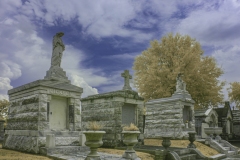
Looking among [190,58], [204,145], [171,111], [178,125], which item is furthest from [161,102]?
[190,58]

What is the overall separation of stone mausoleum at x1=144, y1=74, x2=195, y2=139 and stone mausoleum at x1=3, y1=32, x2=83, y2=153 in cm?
784

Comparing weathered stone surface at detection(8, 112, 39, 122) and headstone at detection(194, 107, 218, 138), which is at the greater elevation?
weathered stone surface at detection(8, 112, 39, 122)

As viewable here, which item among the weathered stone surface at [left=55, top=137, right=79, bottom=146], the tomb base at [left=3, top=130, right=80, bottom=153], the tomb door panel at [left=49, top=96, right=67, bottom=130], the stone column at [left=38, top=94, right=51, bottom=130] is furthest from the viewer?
the tomb door panel at [left=49, top=96, right=67, bottom=130]

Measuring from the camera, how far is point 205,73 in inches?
1041

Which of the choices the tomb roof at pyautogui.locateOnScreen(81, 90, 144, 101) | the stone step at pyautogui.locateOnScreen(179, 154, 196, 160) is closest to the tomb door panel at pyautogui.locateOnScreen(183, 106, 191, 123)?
the tomb roof at pyautogui.locateOnScreen(81, 90, 144, 101)

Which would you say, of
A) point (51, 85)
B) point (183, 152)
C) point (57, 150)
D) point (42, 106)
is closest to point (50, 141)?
point (57, 150)

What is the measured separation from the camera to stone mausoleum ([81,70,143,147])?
12.7 meters

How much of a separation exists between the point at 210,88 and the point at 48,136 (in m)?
21.4

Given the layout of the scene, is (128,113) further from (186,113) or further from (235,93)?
(235,93)

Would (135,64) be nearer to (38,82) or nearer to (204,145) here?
(204,145)

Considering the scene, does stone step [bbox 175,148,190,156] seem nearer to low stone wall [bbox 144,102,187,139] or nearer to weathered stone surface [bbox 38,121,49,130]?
low stone wall [bbox 144,102,187,139]

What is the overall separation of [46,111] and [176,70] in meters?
16.9

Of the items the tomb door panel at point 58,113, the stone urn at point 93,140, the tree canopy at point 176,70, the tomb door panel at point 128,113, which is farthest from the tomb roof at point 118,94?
the tree canopy at point 176,70

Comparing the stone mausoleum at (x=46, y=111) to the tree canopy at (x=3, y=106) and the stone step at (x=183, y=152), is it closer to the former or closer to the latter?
the stone step at (x=183, y=152)
